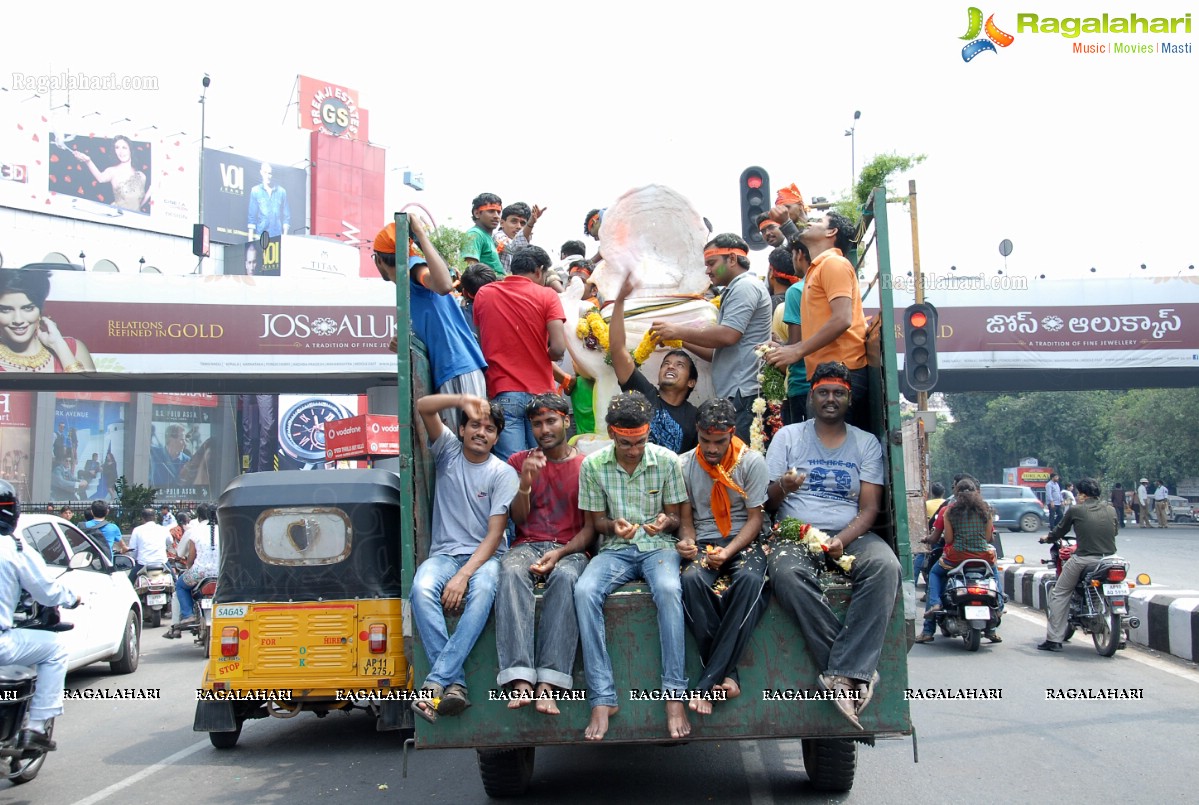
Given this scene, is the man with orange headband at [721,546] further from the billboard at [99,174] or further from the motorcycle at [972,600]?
the billboard at [99,174]

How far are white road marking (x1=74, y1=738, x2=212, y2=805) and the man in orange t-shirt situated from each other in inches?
179

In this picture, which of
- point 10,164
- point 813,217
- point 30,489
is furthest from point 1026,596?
point 10,164

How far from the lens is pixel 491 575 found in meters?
4.61

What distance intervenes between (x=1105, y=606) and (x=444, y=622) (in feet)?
24.7

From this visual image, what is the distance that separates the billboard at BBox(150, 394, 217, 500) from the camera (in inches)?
1845

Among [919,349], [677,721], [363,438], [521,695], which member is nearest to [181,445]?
[363,438]

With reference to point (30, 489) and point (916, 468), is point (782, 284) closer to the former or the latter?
point (916, 468)

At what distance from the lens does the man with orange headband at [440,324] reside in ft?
17.5

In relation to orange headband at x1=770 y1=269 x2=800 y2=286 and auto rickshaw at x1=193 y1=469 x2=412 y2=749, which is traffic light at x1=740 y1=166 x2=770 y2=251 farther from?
auto rickshaw at x1=193 y1=469 x2=412 y2=749

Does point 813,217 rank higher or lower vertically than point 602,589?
higher

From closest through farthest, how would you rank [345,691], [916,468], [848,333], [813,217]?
[848,333], [813,217], [345,691], [916,468]

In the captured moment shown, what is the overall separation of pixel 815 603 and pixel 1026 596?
11069 mm

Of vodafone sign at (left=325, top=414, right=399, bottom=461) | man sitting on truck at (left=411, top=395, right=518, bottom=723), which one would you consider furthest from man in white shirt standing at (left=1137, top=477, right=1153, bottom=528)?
man sitting on truck at (left=411, top=395, right=518, bottom=723)

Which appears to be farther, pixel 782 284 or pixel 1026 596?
pixel 1026 596
